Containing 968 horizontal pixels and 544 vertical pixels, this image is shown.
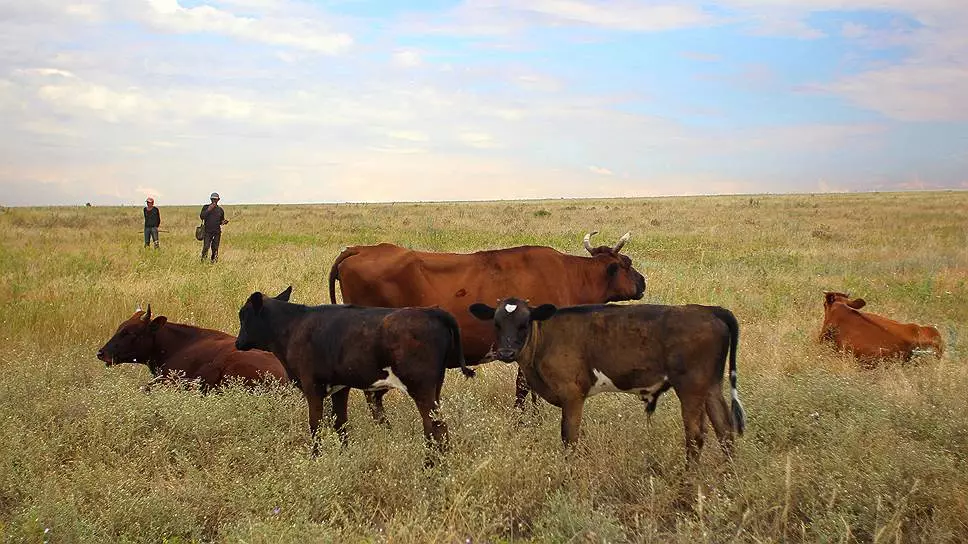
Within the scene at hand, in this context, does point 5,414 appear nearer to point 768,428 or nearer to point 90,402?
point 90,402

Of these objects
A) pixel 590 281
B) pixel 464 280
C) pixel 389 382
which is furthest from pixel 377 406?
pixel 590 281

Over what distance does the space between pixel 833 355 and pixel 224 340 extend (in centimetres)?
693

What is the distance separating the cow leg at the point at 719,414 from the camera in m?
5.88

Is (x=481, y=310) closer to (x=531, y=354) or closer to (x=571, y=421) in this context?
(x=531, y=354)

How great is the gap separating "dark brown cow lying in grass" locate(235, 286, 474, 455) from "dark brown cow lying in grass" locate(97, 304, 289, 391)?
124 cm

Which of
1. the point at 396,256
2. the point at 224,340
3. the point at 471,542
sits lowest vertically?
the point at 471,542

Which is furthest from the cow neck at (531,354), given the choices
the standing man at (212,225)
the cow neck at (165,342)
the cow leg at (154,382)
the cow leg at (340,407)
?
the standing man at (212,225)

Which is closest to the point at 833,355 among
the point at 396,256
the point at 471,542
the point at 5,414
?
the point at 396,256

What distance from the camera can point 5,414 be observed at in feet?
21.0

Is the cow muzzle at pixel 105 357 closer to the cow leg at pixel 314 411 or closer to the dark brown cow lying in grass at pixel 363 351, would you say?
the dark brown cow lying in grass at pixel 363 351

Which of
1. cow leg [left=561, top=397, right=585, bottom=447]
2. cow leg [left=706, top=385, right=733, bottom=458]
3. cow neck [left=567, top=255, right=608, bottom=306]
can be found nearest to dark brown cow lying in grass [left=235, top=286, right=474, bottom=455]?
cow leg [left=561, top=397, right=585, bottom=447]

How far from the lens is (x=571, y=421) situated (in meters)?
5.80

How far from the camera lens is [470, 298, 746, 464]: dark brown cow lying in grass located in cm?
561

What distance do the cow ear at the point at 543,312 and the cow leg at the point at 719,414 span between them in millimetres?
1387
